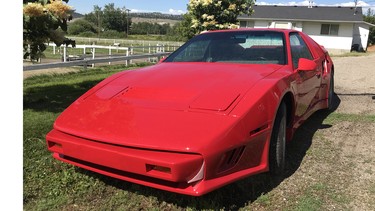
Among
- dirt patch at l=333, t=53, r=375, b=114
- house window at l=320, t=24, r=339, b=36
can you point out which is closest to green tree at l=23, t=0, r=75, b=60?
dirt patch at l=333, t=53, r=375, b=114

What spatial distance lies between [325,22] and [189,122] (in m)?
33.6

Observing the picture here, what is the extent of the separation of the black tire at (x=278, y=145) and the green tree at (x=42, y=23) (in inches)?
129

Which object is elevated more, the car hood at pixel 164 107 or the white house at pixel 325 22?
the white house at pixel 325 22

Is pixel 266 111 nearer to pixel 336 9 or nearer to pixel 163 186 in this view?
pixel 163 186

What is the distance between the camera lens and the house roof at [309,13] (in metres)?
33.0

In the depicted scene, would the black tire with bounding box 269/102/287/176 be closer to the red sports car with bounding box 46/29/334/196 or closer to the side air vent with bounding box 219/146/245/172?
the red sports car with bounding box 46/29/334/196

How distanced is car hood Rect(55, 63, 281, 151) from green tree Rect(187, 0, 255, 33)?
8.07m

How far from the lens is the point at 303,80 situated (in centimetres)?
386

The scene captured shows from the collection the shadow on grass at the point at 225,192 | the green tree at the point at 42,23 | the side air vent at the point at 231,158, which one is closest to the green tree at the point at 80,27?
the green tree at the point at 42,23

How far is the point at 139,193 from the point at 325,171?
5.73ft

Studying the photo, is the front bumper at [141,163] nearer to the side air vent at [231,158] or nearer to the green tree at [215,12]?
the side air vent at [231,158]

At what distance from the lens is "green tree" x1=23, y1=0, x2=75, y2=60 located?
4.65 m

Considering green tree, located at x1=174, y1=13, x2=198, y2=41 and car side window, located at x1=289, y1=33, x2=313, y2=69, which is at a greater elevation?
green tree, located at x1=174, y1=13, x2=198, y2=41

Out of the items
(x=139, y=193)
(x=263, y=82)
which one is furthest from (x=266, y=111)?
(x=139, y=193)
